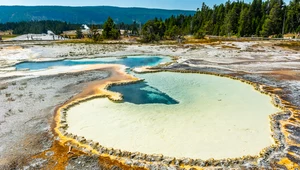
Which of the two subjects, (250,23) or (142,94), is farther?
(250,23)

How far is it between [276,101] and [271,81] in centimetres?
734

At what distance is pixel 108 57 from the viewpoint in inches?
1747

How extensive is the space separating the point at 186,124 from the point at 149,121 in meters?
2.48

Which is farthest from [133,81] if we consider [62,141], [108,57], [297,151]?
[108,57]

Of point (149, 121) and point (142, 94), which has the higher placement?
point (142, 94)

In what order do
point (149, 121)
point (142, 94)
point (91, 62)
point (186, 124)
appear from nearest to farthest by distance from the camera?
point (186, 124) < point (149, 121) < point (142, 94) < point (91, 62)

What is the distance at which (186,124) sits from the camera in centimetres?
1454

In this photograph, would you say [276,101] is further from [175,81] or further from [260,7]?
[260,7]

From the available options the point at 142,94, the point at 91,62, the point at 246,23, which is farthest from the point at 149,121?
the point at 246,23

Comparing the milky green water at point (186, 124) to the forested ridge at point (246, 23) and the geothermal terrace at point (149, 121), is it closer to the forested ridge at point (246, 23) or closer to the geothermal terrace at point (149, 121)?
the geothermal terrace at point (149, 121)

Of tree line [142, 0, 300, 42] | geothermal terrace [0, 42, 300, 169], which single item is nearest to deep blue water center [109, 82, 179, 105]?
geothermal terrace [0, 42, 300, 169]

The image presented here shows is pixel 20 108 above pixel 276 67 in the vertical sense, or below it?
below

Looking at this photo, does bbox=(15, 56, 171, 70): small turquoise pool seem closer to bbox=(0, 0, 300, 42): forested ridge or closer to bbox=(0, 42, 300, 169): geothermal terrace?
bbox=(0, 42, 300, 169): geothermal terrace

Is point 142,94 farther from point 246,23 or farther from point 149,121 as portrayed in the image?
point 246,23
